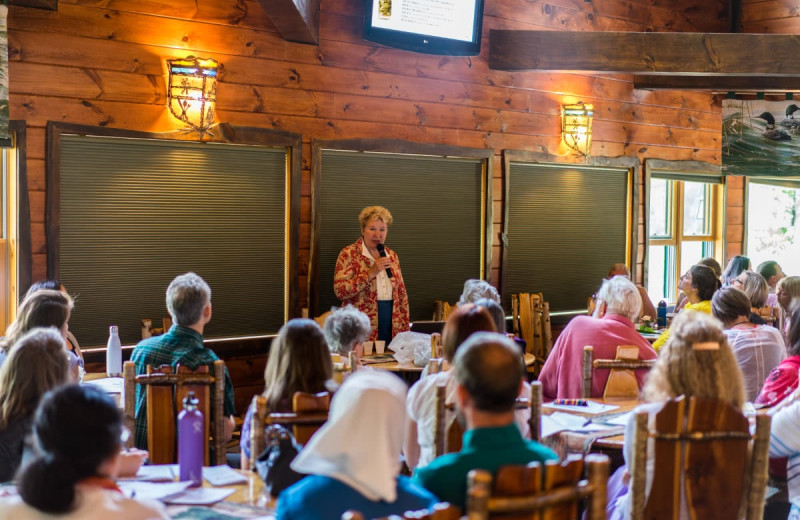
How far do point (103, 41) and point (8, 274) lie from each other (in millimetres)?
1476

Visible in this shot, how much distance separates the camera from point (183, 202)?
18.8ft

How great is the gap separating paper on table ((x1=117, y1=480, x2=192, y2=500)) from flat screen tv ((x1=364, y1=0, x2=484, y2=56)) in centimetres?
430

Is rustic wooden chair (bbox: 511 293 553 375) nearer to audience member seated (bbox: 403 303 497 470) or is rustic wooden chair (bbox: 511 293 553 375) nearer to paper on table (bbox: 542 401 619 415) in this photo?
paper on table (bbox: 542 401 619 415)

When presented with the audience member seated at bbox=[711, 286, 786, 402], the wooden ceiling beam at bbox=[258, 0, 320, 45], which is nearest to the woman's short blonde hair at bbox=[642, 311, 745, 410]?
the audience member seated at bbox=[711, 286, 786, 402]

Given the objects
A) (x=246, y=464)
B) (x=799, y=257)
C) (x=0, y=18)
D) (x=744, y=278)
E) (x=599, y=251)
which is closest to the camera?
(x=246, y=464)

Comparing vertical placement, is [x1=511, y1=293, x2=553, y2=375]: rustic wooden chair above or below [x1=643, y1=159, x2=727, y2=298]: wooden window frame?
below

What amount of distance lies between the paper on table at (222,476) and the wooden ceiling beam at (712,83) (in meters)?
6.51

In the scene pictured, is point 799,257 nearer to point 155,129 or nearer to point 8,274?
point 155,129

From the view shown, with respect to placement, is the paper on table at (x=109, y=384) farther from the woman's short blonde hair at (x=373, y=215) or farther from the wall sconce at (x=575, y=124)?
the wall sconce at (x=575, y=124)

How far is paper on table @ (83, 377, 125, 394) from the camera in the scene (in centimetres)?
396

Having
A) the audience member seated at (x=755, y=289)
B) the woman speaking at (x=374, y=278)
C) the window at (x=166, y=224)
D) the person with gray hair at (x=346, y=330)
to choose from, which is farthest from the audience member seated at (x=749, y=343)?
the window at (x=166, y=224)

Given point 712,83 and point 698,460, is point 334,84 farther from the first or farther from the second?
point 698,460

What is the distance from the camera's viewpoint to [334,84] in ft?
20.6

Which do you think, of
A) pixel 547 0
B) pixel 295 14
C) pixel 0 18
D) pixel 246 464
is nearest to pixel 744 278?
pixel 547 0
